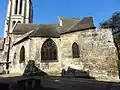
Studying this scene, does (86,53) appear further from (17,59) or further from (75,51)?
(17,59)

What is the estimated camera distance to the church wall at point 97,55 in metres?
17.6

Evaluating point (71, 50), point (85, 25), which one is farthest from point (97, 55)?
point (85, 25)

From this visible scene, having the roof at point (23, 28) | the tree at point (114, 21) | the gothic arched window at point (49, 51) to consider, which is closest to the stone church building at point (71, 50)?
the gothic arched window at point (49, 51)

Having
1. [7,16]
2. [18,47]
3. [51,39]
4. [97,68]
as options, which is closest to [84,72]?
[97,68]

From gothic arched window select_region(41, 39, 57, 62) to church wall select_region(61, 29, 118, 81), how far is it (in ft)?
6.72

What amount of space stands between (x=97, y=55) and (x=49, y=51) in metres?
6.12

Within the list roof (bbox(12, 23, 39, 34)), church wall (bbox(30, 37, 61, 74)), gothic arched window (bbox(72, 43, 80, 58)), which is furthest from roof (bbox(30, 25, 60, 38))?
roof (bbox(12, 23, 39, 34))

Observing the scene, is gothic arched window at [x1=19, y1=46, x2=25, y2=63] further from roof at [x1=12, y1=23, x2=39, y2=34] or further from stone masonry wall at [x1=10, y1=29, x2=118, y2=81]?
roof at [x1=12, y1=23, x2=39, y2=34]

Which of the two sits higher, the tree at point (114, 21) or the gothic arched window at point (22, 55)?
the tree at point (114, 21)

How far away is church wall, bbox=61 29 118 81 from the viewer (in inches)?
694

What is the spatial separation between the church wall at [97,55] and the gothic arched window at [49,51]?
6.72ft

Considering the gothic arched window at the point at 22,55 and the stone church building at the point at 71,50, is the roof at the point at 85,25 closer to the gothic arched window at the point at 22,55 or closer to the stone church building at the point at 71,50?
the stone church building at the point at 71,50

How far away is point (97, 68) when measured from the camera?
17938 mm

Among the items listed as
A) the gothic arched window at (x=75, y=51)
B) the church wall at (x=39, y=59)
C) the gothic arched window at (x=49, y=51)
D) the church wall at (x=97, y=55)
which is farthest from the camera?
the gothic arched window at (x=49, y=51)
